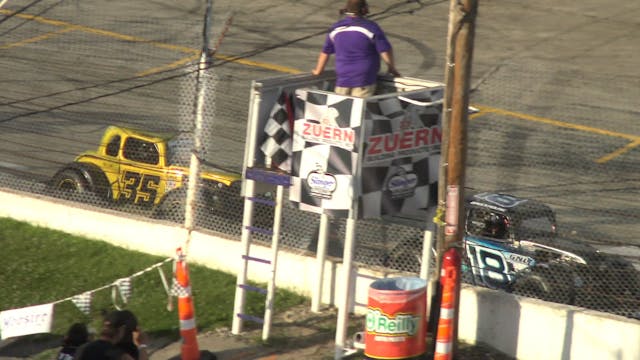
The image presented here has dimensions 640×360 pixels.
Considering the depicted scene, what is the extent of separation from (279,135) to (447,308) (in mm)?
2329

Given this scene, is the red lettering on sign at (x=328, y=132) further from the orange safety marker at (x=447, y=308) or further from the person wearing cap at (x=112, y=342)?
the person wearing cap at (x=112, y=342)

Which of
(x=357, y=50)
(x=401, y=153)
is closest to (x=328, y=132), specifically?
(x=401, y=153)

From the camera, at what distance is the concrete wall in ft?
35.6

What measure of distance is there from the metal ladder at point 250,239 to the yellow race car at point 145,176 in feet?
4.26

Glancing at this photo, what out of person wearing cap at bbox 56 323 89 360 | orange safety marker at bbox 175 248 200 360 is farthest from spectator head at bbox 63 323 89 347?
orange safety marker at bbox 175 248 200 360

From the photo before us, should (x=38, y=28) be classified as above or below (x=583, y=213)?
above

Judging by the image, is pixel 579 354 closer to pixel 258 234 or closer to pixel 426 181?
pixel 426 181

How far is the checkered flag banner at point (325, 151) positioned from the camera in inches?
416

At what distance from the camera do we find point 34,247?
14.0 meters

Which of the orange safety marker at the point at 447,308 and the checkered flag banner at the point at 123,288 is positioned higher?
the orange safety marker at the point at 447,308

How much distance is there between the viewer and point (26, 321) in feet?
38.8

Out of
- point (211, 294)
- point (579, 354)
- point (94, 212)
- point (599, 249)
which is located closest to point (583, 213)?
point (599, 249)

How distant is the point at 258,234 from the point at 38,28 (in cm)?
1198

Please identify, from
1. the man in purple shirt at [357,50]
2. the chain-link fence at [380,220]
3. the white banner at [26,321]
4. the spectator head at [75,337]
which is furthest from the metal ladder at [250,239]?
the spectator head at [75,337]
